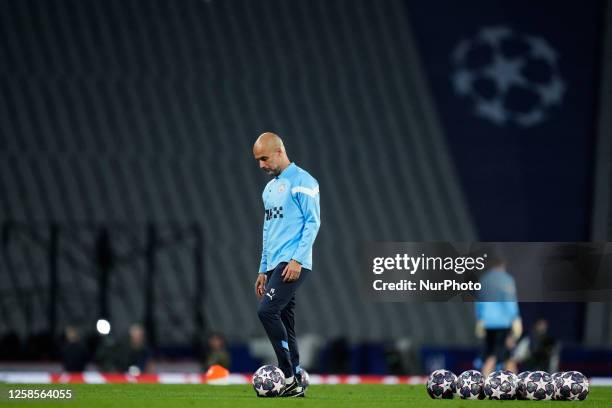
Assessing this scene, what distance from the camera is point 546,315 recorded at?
3064cm

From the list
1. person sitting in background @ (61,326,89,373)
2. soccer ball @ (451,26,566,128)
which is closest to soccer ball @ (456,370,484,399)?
person sitting in background @ (61,326,89,373)

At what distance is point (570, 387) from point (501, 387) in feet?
1.92

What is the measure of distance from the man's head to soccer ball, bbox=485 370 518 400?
2.52 meters

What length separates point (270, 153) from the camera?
10.6 metres

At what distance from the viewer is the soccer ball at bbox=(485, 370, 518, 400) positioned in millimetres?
11070

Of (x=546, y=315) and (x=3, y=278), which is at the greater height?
Result: (x=3, y=278)

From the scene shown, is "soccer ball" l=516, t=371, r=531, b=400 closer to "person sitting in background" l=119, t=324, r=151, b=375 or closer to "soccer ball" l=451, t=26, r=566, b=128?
"person sitting in background" l=119, t=324, r=151, b=375

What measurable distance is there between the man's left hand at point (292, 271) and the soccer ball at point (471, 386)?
1.84 m

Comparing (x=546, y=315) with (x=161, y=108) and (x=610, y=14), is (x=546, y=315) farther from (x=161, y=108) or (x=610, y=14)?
(x=161, y=108)

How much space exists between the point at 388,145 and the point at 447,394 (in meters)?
21.4

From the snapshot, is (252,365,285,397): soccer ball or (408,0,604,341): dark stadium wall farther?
(408,0,604,341): dark stadium wall

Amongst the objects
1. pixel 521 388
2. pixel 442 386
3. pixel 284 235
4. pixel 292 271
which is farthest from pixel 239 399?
pixel 521 388

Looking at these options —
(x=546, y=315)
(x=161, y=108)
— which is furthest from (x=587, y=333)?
(x=161, y=108)

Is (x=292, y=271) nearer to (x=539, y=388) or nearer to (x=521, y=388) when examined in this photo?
(x=521, y=388)
